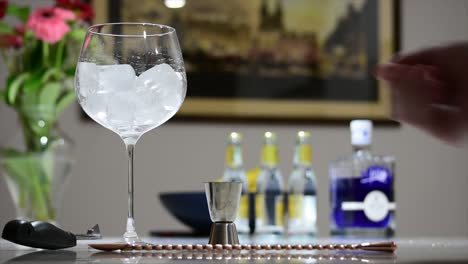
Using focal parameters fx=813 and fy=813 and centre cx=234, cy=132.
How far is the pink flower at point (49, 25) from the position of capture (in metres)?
2.07

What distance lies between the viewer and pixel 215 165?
3064mm

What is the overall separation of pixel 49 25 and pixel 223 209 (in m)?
1.29

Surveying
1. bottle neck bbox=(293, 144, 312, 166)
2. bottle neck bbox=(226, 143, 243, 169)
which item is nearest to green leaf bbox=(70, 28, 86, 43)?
bottle neck bbox=(226, 143, 243, 169)

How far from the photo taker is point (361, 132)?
1701mm

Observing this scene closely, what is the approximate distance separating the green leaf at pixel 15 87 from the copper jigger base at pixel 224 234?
127 cm

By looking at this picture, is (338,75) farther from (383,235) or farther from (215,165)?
(383,235)

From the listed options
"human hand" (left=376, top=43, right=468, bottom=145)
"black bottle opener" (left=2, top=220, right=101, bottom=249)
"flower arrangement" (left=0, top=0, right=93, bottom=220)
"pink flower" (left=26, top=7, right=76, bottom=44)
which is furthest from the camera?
"pink flower" (left=26, top=7, right=76, bottom=44)

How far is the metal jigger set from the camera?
905 mm

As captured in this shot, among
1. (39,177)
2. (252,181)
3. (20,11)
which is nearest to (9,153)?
(39,177)

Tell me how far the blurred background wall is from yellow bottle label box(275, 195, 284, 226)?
116 cm

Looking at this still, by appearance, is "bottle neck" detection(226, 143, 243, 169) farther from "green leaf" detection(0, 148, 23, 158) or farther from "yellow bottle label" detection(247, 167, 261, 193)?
"green leaf" detection(0, 148, 23, 158)

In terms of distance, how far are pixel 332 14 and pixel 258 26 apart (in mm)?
311

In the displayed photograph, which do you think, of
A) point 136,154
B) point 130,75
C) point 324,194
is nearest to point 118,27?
point 130,75

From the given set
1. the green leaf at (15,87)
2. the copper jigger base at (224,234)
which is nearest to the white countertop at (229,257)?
the copper jigger base at (224,234)
